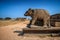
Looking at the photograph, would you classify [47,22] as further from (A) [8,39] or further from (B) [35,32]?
(A) [8,39]

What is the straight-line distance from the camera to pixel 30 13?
5.73 m

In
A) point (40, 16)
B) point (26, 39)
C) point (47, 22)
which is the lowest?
point (26, 39)

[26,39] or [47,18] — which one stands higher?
[47,18]

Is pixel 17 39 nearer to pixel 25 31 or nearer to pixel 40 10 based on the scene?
pixel 25 31

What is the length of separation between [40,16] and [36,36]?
1222mm

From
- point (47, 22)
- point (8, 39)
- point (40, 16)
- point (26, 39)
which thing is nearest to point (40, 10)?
point (40, 16)

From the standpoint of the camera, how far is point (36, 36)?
4.84 m

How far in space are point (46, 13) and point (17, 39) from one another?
2265 mm

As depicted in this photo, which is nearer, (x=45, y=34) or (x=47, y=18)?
(x=45, y=34)

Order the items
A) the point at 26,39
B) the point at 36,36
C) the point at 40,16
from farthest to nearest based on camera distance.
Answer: the point at 40,16
the point at 36,36
the point at 26,39

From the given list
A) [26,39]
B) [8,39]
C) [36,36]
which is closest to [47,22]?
[36,36]

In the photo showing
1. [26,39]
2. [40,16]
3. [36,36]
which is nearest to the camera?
[26,39]

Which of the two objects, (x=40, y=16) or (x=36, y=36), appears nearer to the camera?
(x=36, y=36)

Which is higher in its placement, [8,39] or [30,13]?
[30,13]
